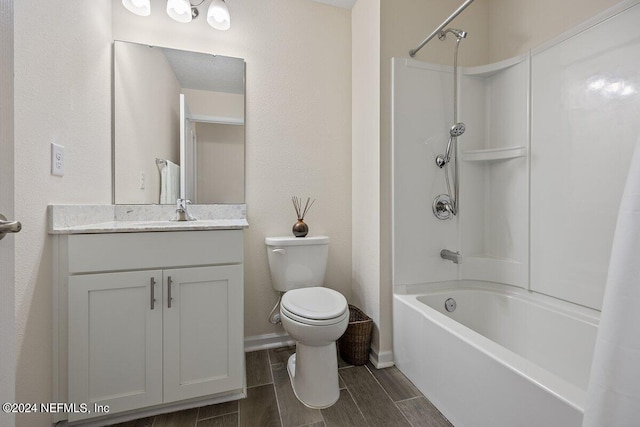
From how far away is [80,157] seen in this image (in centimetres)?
138

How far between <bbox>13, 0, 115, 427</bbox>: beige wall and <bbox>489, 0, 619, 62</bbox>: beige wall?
2370mm

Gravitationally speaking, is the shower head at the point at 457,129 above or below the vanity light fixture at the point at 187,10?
below

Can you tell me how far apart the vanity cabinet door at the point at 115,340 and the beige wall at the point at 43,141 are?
0.11 m

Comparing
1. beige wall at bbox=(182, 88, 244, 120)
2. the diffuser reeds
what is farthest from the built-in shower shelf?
beige wall at bbox=(182, 88, 244, 120)

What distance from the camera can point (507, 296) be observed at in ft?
5.48

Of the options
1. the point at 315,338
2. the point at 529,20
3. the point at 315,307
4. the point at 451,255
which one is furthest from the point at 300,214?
the point at 529,20

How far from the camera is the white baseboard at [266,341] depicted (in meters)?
1.87

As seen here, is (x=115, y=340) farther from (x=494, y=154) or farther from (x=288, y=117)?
(x=494, y=154)

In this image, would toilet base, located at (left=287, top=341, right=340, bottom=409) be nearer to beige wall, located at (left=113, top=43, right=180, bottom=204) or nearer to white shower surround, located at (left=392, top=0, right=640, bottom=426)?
white shower surround, located at (left=392, top=0, right=640, bottom=426)

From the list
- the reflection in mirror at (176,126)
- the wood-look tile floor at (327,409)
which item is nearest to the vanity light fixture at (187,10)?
the reflection in mirror at (176,126)

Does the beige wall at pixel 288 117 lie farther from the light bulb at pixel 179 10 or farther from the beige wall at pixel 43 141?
the beige wall at pixel 43 141

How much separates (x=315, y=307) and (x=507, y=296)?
117cm

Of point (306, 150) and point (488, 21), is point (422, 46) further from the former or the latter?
point (306, 150)

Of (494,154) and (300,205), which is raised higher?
(494,154)
